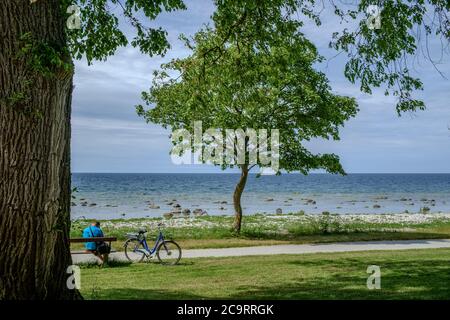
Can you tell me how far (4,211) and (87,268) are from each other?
900cm

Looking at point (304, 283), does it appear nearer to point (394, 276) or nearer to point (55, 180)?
point (394, 276)

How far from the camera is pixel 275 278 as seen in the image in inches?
482

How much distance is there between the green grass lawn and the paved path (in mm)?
1802

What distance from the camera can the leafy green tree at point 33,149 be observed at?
22.0ft

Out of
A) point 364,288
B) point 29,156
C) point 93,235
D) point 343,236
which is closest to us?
point 29,156

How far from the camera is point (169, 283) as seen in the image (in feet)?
38.7

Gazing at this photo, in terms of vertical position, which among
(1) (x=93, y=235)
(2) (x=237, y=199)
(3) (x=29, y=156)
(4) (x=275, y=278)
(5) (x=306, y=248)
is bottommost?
(5) (x=306, y=248)

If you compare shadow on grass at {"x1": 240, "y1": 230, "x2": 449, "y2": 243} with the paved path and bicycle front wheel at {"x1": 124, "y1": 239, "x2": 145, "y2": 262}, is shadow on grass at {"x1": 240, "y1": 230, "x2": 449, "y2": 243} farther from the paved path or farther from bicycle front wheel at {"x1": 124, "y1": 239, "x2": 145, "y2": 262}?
bicycle front wheel at {"x1": 124, "y1": 239, "x2": 145, "y2": 262}

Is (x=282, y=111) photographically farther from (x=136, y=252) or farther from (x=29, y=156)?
(x=29, y=156)

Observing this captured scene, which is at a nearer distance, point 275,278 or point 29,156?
point 29,156

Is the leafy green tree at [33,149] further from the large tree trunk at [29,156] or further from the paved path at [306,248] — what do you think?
the paved path at [306,248]

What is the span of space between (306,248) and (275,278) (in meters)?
8.57

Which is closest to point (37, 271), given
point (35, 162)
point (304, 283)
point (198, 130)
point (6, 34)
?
point (35, 162)

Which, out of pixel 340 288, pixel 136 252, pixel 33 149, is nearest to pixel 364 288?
pixel 340 288
